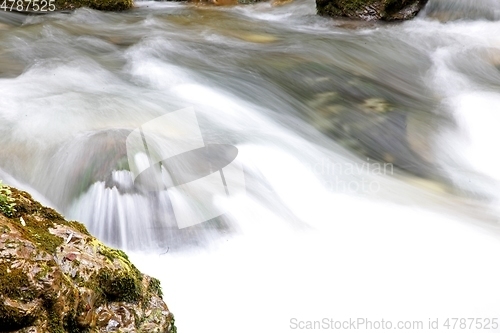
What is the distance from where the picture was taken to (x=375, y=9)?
9.71m

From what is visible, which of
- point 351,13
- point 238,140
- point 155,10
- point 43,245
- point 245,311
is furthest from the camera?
point 155,10

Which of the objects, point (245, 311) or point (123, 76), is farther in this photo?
point (123, 76)

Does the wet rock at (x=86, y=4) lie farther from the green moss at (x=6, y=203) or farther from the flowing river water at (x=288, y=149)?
the green moss at (x=6, y=203)

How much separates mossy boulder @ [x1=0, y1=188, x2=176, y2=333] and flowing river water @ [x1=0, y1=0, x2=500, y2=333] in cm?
107

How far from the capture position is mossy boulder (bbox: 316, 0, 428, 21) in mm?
9688

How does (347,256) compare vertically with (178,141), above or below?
below

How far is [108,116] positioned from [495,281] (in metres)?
4.09

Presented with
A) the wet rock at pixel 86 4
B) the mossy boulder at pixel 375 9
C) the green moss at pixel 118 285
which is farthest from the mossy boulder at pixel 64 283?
the wet rock at pixel 86 4

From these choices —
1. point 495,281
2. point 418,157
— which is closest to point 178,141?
point 418,157

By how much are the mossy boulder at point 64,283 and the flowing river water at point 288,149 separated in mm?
1067

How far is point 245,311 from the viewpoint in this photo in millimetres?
3758

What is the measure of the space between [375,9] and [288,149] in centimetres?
504

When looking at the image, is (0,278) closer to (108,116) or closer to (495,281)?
(495,281)

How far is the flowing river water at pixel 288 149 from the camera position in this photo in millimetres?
4035
